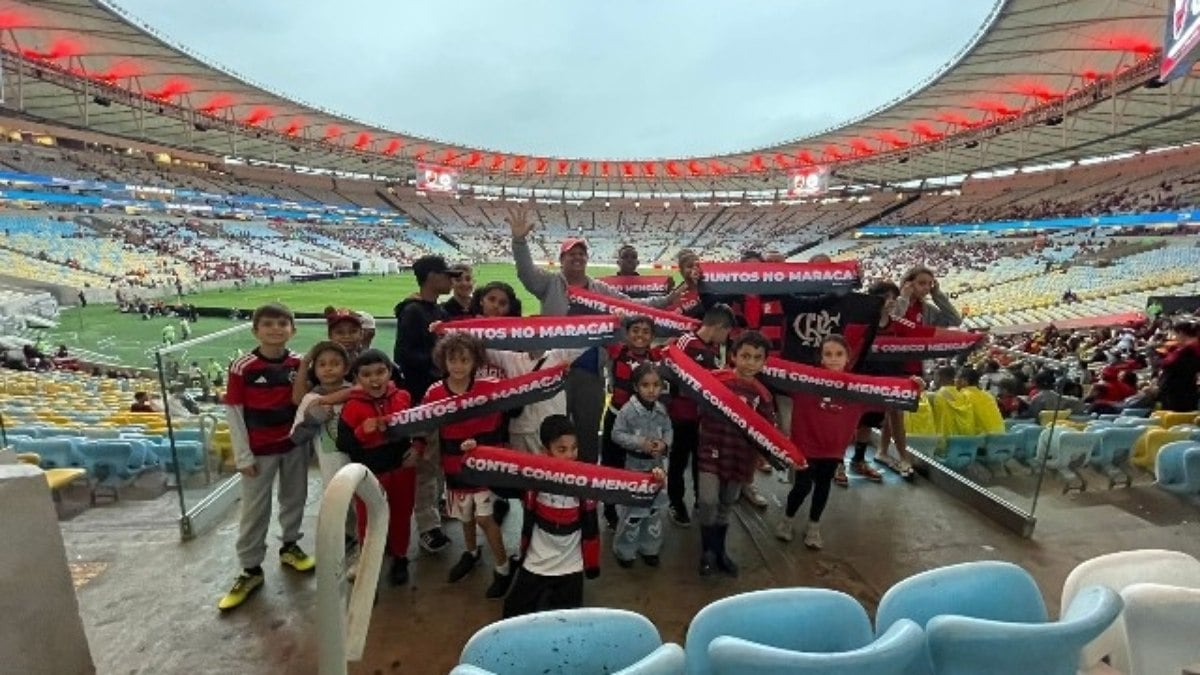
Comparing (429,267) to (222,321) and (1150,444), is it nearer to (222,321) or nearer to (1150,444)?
(1150,444)

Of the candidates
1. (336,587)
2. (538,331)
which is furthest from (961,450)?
(336,587)

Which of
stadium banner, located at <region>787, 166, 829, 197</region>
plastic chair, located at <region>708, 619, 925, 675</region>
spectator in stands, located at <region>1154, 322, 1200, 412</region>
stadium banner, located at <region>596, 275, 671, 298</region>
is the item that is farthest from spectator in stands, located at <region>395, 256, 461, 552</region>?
stadium banner, located at <region>787, 166, 829, 197</region>

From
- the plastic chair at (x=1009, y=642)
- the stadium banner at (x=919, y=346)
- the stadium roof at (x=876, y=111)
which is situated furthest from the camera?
the stadium roof at (x=876, y=111)

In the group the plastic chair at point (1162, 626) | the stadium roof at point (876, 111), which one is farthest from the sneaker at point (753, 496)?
the stadium roof at point (876, 111)

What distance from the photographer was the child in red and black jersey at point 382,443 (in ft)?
10.5

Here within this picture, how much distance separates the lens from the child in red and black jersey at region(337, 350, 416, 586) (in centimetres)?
320

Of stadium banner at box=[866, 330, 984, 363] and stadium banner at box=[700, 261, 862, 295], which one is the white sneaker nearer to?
stadium banner at box=[866, 330, 984, 363]

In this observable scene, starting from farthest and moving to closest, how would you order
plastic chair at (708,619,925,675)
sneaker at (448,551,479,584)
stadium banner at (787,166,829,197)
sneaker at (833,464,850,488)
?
stadium banner at (787,166,829,197), sneaker at (833,464,850,488), sneaker at (448,551,479,584), plastic chair at (708,619,925,675)

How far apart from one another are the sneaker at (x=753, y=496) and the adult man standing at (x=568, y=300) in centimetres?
112

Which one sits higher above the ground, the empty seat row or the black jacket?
the black jacket

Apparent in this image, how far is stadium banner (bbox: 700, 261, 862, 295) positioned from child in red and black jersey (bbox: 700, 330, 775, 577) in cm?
83

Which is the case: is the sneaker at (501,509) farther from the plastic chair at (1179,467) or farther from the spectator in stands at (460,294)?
the plastic chair at (1179,467)

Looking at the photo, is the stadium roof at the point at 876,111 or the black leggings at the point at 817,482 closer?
the black leggings at the point at 817,482

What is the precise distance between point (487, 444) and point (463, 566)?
70 cm
